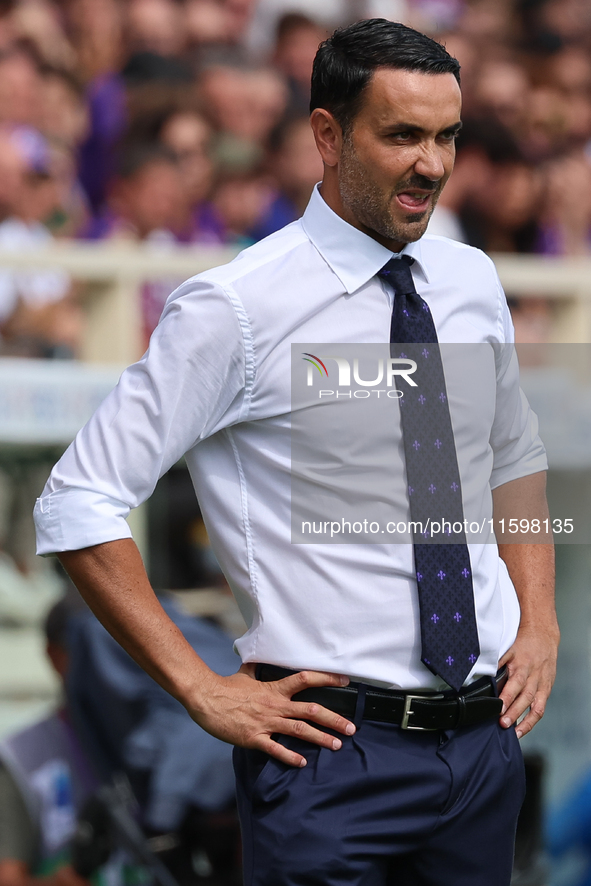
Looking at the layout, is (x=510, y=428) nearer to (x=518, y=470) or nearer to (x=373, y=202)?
(x=518, y=470)

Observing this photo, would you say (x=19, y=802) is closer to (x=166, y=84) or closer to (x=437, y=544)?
(x=437, y=544)

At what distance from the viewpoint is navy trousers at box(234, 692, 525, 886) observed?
1736mm

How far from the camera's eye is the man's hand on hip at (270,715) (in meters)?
1.75

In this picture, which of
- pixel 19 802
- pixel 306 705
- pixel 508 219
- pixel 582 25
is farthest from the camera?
pixel 582 25

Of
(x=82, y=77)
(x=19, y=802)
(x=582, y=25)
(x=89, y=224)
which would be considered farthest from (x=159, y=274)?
(x=582, y=25)

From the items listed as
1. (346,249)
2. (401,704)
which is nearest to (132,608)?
(401,704)

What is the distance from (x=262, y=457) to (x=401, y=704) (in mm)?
416

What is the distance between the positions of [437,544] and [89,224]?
3.81m

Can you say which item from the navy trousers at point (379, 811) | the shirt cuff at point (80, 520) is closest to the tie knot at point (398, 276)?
the shirt cuff at point (80, 520)

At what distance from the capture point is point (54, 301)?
4.31 meters

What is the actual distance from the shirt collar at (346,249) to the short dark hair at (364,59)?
0.15m

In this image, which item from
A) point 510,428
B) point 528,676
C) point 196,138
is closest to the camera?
point 528,676

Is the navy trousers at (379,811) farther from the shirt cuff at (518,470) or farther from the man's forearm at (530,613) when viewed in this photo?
the shirt cuff at (518,470)

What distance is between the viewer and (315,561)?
1.77 metres
